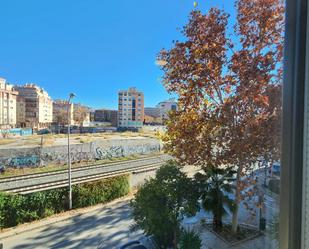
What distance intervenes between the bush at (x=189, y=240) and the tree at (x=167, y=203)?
0.17 ft

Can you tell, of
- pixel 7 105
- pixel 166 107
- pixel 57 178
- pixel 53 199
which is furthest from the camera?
pixel 57 178

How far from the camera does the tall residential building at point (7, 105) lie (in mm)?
1402

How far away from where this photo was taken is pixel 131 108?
201 centimetres

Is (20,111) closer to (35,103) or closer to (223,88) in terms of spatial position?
(35,103)

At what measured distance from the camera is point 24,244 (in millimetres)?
3074

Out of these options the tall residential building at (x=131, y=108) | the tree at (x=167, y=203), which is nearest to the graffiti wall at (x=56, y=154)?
the tall residential building at (x=131, y=108)

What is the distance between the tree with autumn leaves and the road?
165cm

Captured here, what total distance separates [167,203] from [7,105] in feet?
4.12

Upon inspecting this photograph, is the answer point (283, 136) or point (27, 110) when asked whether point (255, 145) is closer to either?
point (283, 136)

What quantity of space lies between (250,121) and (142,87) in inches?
36.3

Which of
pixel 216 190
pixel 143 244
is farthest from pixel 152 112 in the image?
pixel 143 244

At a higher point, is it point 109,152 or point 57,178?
point 109,152

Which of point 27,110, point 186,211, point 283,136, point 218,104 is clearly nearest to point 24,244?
point 27,110

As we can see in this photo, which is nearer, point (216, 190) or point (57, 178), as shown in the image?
point (216, 190)
